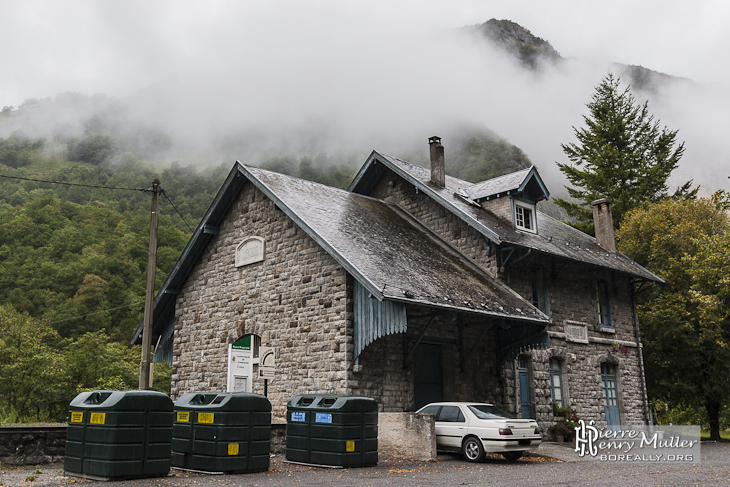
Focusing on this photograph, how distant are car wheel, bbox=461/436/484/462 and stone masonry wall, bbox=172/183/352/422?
115 inches

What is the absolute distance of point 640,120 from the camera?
3778cm

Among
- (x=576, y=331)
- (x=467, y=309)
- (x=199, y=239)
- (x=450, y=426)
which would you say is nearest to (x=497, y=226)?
(x=576, y=331)

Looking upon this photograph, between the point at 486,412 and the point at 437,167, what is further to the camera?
the point at 437,167

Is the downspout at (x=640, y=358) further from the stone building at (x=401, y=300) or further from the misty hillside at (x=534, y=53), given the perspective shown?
the misty hillside at (x=534, y=53)

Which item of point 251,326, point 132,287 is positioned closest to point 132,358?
point 132,287

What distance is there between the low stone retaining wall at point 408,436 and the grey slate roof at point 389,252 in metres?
2.29

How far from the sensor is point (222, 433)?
9.73 m

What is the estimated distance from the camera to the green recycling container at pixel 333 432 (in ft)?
35.5

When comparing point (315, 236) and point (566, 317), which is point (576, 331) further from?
point (315, 236)

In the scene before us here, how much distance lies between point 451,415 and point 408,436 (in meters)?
1.06

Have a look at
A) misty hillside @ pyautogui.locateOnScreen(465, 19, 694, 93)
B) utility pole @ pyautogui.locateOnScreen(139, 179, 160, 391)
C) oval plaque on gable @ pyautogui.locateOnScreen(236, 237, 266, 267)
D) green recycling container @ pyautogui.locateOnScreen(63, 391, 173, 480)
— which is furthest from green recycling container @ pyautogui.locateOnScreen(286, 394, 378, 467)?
misty hillside @ pyautogui.locateOnScreen(465, 19, 694, 93)

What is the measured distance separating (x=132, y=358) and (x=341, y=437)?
25767mm

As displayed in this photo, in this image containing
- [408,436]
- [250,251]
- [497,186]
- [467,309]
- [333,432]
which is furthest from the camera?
[497,186]

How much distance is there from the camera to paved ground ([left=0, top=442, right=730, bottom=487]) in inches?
349
